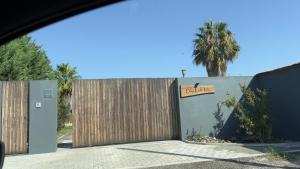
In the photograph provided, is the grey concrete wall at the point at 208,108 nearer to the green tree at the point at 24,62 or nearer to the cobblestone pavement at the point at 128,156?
the cobblestone pavement at the point at 128,156

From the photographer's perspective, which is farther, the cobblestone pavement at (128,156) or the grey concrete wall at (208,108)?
the grey concrete wall at (208,108)

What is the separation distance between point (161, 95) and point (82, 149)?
4044 mm

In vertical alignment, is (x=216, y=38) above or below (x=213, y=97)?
above

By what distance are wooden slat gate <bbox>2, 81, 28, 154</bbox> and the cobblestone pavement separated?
678 millimetres

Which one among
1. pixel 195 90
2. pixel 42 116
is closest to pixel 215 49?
pixel 195 90

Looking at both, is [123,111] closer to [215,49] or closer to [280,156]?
[280,156]

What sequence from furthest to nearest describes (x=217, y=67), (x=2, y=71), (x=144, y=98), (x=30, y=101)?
1. (x=217, y=67)
2. (x=2, y=71)
3. (x=144, y=98)
4. (x=30, y=101)

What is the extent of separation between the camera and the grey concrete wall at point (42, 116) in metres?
13.0

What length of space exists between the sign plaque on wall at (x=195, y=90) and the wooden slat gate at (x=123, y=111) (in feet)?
1.36

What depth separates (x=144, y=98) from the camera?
15023mm

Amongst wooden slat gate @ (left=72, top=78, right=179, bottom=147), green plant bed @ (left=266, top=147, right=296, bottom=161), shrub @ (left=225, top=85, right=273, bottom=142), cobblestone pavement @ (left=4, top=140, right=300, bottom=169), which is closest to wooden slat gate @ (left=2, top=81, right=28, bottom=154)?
cobblestone pavement @ (left=4, top=140, right=300, bottom=169)

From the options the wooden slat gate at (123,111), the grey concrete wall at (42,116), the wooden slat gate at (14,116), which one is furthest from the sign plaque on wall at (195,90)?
the wooden slat gate at (14,116)

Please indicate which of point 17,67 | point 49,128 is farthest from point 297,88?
point 17,67

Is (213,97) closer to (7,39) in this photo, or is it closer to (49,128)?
(49,128)
